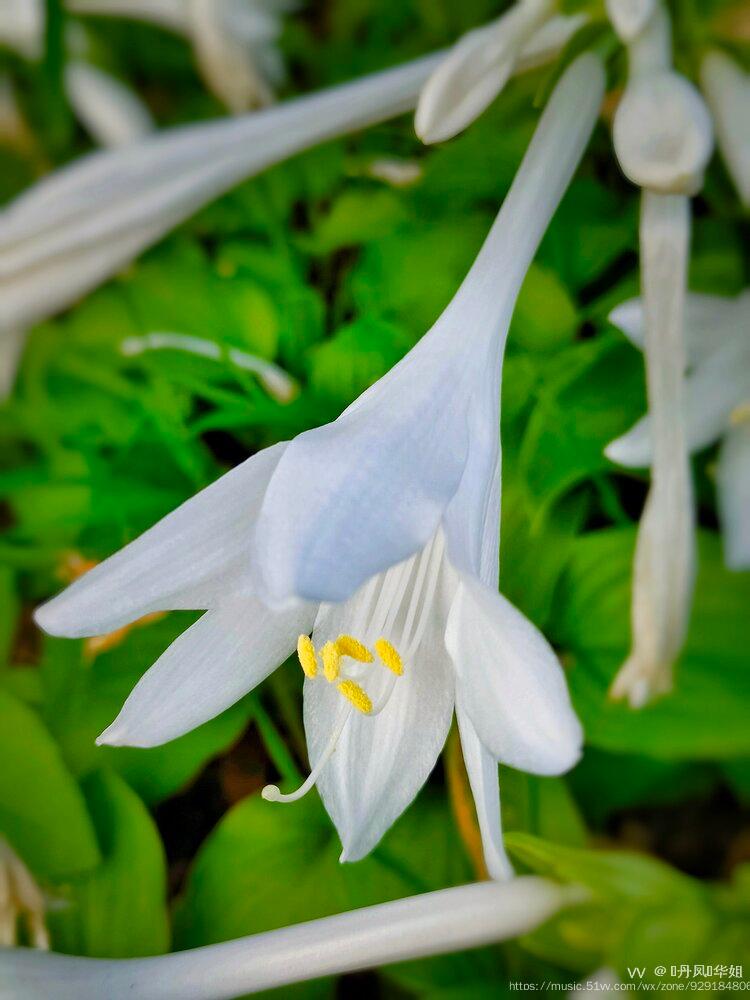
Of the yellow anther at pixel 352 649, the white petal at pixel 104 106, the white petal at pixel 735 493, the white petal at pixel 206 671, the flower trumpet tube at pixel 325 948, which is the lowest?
the flower trumpet tube at pixel 325 948

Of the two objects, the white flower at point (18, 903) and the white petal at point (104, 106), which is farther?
the white petal at point (104, 106)

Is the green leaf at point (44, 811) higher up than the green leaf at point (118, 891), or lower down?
higher up

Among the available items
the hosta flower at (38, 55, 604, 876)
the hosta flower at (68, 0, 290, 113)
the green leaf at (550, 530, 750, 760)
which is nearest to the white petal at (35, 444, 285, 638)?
the hosta flower at (38, 55, 604, 876)

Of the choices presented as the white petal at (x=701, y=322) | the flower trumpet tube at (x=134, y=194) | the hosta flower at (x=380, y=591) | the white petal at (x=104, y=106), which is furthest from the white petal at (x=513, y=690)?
the white petal at (x=104, y=106)

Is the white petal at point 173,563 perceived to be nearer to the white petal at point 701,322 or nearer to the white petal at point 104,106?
the white petal at point 701,322

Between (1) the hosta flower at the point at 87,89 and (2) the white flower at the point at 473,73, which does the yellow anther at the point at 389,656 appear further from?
(1) the hosta flower at the point at 87,89

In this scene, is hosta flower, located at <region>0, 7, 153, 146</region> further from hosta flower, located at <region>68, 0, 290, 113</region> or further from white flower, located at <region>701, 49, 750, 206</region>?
white flower, located at <region>701, 49, 750, 206</region>

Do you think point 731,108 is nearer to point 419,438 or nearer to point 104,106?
point 419,438
